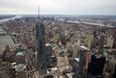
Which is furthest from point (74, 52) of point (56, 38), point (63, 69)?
point (56, 38)

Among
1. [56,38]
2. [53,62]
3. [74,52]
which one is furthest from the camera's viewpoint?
[56,38]

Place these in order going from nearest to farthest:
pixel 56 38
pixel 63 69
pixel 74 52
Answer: pixel 63 69, pixel 74 52, pixel 56 38

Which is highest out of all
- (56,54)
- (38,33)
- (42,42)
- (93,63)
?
(38,33)

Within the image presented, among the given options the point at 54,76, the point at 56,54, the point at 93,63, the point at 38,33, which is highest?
the point at 38,33

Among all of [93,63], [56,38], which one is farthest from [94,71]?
[56,38]

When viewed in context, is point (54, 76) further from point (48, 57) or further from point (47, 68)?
point (48, 57)

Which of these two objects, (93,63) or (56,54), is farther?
(56,54)

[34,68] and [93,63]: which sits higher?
[93,63]

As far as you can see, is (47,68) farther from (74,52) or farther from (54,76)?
(74,52)

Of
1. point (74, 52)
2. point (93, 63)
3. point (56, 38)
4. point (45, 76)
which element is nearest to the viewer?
point (93, 63)
